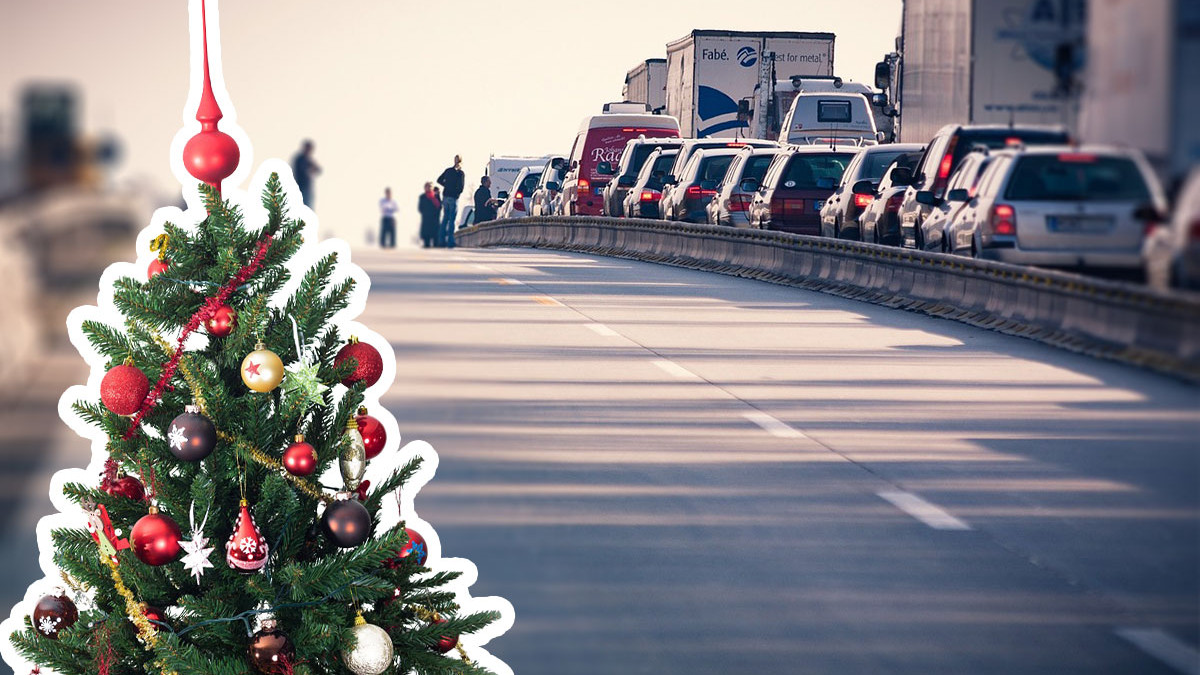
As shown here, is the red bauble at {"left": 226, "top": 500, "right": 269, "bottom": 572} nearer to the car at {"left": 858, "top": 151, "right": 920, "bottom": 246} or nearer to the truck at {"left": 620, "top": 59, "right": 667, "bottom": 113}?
the car at {"left": 858, "top": 151, "right": 920, "bottom": 246}

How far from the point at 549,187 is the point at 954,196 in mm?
36472

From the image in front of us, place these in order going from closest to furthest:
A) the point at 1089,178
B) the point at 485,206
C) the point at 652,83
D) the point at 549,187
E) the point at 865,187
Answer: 1. the point at 1089,178
2. the point at 865,187
3. the point at 549,187
4. the point at 485,206
5. the point at 652,83

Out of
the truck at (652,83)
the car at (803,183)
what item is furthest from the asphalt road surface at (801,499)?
the truck at (652,83)

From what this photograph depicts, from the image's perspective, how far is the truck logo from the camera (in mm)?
49125

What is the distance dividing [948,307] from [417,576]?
16.9 m

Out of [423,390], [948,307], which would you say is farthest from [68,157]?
[948,307]

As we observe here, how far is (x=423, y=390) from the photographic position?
1412 cm

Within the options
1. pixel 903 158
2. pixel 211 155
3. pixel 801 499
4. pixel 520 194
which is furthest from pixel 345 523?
pixel 520 194

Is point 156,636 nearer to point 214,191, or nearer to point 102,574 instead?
point 102,574

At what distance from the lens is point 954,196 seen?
44.7ft

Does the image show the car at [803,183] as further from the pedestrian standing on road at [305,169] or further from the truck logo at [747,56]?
the pedestrian standing on road at [305,169]

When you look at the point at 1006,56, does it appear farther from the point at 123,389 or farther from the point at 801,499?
the point at 801,499

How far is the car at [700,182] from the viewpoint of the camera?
1468 inches

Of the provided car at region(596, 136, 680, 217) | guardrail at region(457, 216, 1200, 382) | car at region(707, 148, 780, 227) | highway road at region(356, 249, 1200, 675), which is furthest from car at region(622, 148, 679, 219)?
highway road at region(356, 249, 1200, 675)
